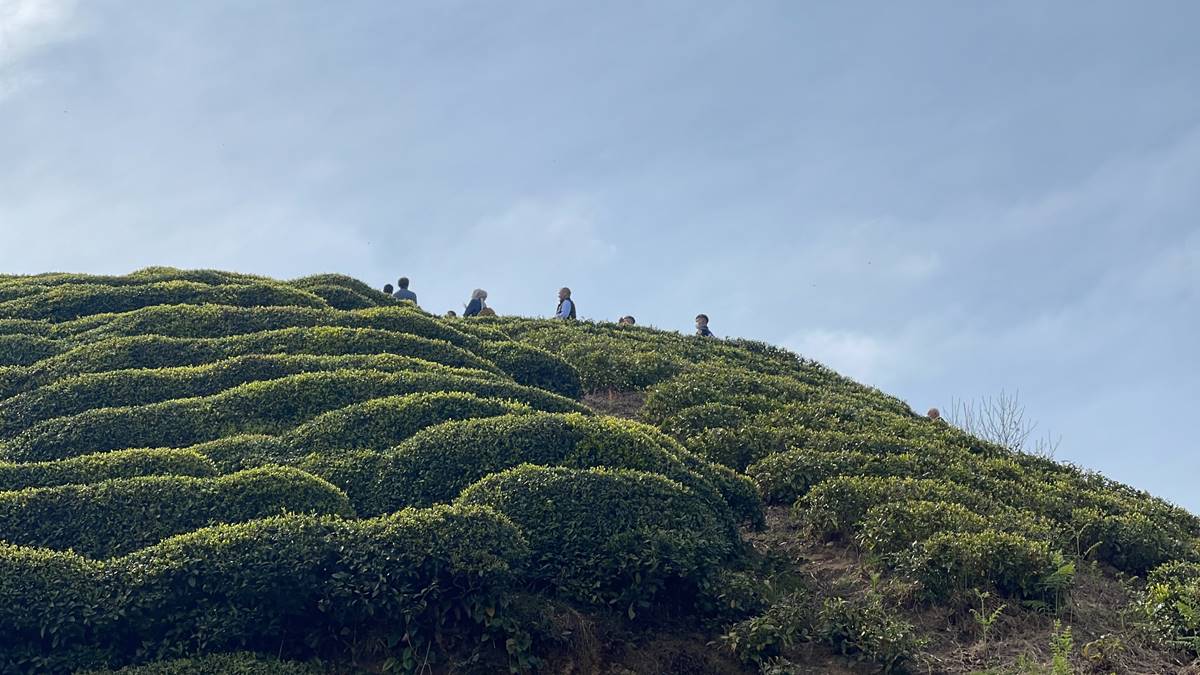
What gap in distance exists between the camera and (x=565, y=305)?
23062mm

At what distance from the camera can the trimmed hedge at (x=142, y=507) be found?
943 cm

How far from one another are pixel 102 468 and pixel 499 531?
3.69m

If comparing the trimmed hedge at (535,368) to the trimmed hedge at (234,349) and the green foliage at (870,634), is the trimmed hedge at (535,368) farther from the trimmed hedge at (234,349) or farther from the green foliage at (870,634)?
the green foliage at (870,634)

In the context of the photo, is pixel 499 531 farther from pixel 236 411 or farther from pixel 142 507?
pixel 236 411

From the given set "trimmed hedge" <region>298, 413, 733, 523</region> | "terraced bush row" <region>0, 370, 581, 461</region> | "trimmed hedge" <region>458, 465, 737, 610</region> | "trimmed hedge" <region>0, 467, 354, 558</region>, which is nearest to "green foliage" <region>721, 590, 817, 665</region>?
"trimmed hedge" <region>458, 465, 737, 610</region>

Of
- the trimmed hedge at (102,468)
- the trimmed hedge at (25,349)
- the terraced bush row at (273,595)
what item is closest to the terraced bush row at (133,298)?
the trimmed hedge at (25,349)

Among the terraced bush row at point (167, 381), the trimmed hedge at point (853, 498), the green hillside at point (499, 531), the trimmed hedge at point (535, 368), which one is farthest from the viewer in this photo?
the trimmed hedge at point (535, 368)

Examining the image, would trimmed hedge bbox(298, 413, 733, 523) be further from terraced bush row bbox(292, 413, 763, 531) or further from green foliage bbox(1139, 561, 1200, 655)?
green foliage bbox(1139, 561, 1200, 655)

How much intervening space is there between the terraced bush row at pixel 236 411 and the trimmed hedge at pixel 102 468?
83 centimetres

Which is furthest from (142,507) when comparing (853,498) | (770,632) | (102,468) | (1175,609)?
(1175,609)

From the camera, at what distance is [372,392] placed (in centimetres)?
1264

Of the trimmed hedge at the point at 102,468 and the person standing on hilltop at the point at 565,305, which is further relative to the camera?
the person standing on hilltop at the point at 565,305

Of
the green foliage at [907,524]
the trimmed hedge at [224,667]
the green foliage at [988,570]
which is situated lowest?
the trimmed hedge at [224,667]

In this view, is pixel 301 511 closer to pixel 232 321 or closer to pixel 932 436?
pixel 232 321
